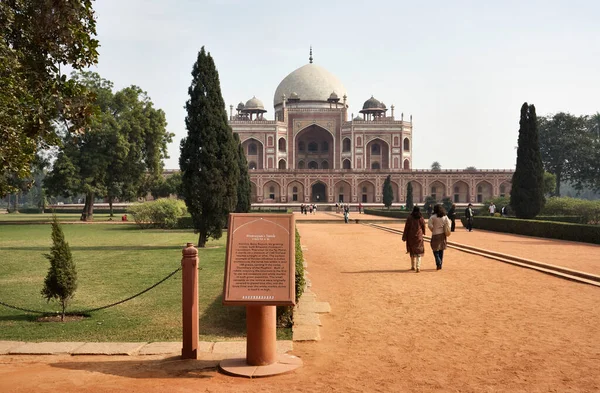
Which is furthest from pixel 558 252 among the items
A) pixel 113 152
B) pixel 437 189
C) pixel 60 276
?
pixel 437 189

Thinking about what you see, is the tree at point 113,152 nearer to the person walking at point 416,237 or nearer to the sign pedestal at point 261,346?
the person walking at point 416,237

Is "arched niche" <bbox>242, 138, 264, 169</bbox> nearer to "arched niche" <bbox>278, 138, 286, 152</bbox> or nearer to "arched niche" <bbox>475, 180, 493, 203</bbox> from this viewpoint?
"arched niche" <bbox>278, 138, 286, 152</bbox>

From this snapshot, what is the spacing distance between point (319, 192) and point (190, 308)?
5572 cm

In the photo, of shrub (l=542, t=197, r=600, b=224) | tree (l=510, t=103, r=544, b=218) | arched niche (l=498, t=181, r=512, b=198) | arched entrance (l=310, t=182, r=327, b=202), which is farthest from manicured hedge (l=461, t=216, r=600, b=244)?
arched niche (l=498, t=181, r=512, b=198)

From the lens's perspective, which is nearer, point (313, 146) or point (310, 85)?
point (310, 85)

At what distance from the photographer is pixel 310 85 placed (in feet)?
221

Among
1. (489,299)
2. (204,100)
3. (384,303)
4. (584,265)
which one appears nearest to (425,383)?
(384,303)

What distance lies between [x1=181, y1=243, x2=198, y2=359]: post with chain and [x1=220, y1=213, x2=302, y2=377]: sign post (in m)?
0.36

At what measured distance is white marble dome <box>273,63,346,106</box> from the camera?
6700cm

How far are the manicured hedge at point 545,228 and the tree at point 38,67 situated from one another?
45.2ft

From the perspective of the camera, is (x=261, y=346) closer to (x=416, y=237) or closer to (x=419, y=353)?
(x=419, y=353)

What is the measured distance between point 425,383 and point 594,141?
53.2m

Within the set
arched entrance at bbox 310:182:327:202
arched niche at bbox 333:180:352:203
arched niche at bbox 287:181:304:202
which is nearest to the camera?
arched niche at bbox 287:181:304:202

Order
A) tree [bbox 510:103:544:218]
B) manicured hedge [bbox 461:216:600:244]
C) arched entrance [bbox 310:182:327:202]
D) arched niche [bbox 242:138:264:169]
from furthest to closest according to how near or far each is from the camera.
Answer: arched niche [bbox 242:138:264:169] → arched entrance [bbox 310:182:327:202] → tree [bbox 510:103:544:218] → manicured hedge [bbox 461:216:600:244]
